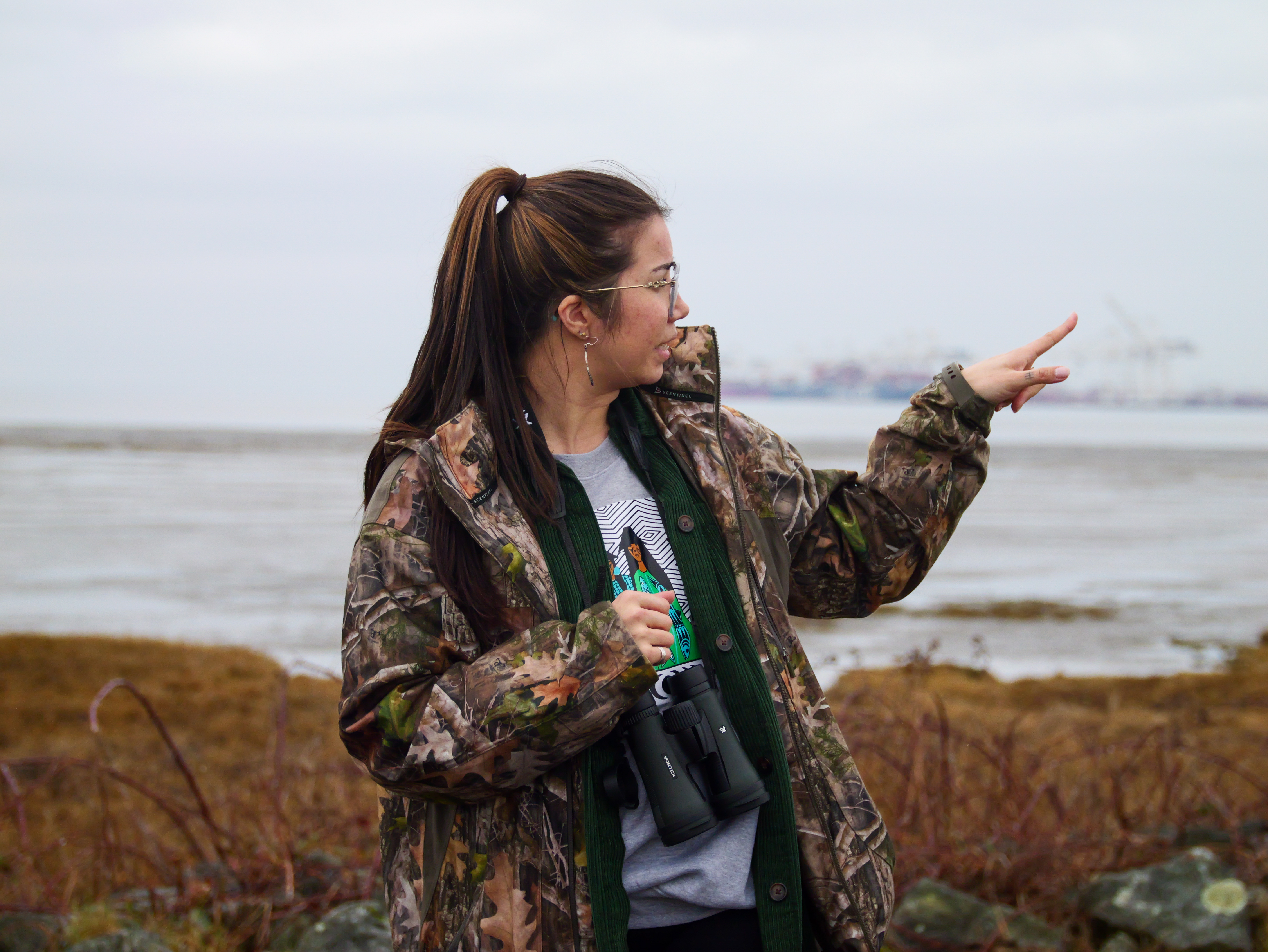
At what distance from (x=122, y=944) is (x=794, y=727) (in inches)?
103

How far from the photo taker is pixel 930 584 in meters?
20.5

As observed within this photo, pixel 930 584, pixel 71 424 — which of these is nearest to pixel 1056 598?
pixel 930 584

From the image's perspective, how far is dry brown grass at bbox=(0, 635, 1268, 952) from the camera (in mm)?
4102

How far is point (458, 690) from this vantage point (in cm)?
183

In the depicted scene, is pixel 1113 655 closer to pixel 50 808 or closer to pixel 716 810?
pixel 50 808

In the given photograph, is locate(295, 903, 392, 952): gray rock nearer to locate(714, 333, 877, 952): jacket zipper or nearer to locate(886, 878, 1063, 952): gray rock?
locate(886, 878, 1063, 952): gray rock

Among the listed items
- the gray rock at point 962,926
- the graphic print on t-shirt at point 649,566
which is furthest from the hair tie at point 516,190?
the gray rock at point 962,926

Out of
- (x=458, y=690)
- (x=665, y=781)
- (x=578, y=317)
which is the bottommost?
(x=665, y=781)

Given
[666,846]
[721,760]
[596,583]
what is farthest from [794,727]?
[596,583]

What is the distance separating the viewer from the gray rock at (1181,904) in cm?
375

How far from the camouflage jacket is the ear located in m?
0.18

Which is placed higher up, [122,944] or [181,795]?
[122,944]

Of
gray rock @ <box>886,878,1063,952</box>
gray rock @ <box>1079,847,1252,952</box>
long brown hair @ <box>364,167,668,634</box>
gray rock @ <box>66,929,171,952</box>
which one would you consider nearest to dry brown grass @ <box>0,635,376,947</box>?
gray rock @ <box>66,929,171,952</box>

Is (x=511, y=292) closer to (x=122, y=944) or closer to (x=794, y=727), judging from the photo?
(x=794, y=727)
